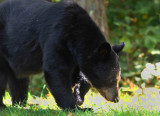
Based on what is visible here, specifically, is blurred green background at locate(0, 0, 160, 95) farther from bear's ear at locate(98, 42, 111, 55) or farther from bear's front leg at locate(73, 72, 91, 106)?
bear's ear at locate(98, 42, 111, 55)

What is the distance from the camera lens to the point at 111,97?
4102 millimetres

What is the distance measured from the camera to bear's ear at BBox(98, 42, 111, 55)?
3.66 metres

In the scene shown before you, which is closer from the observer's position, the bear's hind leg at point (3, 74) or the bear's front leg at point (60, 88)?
the bear's front leg at point (60, 88)

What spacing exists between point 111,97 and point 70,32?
1049 millimetres

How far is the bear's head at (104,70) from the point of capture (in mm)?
3865

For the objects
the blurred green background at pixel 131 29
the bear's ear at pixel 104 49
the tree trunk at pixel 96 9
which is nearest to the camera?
the bear's ear at pixel 104 49

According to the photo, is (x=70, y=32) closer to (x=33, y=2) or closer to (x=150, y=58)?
(x=33, y=2)

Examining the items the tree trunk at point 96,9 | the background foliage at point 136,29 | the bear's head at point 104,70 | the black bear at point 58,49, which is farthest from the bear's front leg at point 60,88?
the background foliage at point 136,29

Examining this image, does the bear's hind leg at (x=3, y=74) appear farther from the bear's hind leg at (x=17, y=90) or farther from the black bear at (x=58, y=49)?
the bear's hind leg at (x=17, y=90)

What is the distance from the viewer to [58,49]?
3.84m

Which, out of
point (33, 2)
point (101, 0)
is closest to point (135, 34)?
point (101, 0)

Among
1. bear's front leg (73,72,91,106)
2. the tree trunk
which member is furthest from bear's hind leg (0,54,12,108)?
the tree trunk

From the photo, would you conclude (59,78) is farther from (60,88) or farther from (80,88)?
(80,88)

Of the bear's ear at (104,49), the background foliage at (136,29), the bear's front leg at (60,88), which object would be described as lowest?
the background foliage at (136,29)
